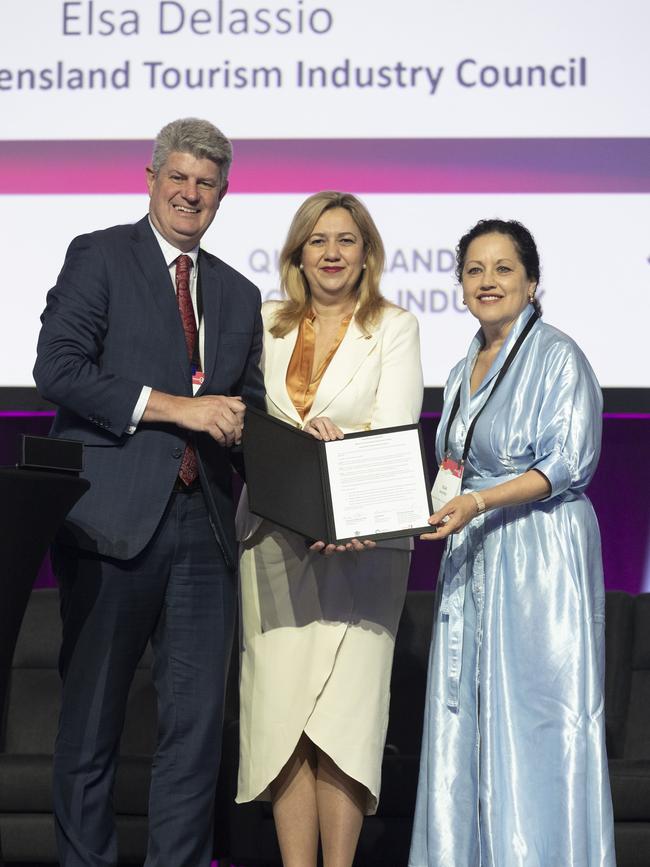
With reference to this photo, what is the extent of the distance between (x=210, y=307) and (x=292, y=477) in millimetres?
446

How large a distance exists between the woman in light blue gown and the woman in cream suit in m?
0.16

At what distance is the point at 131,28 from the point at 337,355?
176 cm

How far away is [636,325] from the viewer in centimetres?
409

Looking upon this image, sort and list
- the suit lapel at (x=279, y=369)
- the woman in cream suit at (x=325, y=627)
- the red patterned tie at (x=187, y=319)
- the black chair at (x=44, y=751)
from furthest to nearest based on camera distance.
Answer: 1. the black chair at (x=44, y=751)
2. the suit lapel at (x=279, y=369)
3. the woman in cream suit at (x=325, y=627)
4. the red patterned tie at (x=187, y=319)

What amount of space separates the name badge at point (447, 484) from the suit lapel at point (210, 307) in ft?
2.00

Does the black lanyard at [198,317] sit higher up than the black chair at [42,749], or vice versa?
the black lanyard at [198,317]

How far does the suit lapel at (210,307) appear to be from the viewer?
9.26 ft

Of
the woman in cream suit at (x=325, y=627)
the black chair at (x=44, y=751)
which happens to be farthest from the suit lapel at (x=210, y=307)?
the black chair at (x=44, y=751)

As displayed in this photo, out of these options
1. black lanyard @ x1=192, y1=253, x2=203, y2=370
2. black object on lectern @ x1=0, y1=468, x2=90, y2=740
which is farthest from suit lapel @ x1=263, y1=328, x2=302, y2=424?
black object on lectern @ x1=0, y1=468, x2=90, y2=740

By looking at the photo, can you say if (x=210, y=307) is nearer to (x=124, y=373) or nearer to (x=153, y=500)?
(x=124, y=373)

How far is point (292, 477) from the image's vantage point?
2844mm

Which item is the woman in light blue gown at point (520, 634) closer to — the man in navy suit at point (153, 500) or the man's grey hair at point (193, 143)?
the man in navy suit at point (153, 500)

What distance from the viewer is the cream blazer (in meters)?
3.08

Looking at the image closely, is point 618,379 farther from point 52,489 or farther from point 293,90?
point 52,489
